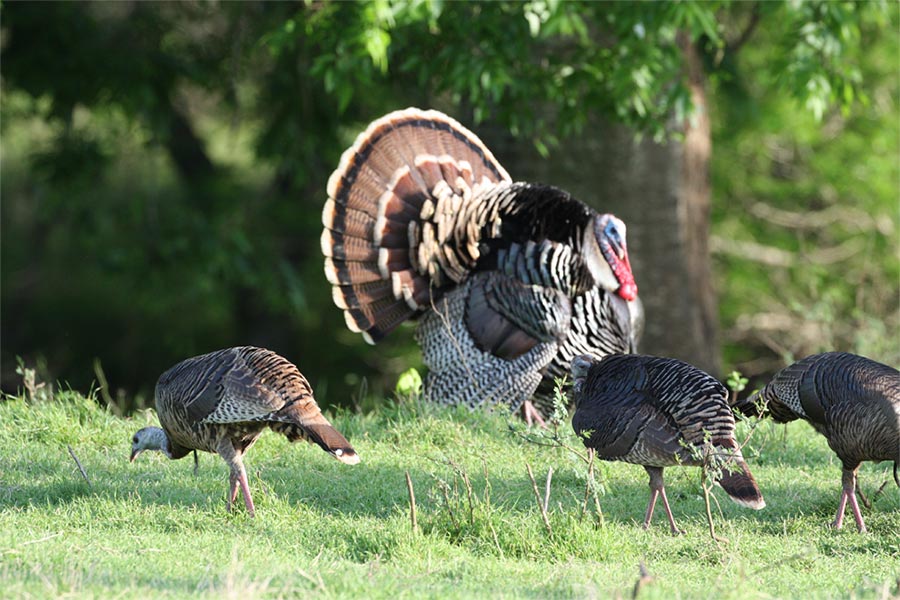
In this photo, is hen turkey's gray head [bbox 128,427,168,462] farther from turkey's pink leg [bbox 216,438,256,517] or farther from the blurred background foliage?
the blurred background foliage

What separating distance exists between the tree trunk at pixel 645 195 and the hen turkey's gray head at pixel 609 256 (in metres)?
2.50

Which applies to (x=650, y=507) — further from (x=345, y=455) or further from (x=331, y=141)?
(x=331, y=141)

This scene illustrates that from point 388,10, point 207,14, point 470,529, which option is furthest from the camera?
point 207,14

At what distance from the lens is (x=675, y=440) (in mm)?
5023

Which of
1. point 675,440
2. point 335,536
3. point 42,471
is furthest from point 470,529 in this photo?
point 42,471

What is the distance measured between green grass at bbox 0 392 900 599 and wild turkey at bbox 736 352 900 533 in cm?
32

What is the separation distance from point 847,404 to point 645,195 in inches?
201

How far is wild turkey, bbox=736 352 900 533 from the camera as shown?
5.14 meters

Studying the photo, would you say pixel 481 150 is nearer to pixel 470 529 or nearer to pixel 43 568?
pixel 470 529

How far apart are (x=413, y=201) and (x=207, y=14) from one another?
5830 millimetres

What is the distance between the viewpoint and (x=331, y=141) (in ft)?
39.3

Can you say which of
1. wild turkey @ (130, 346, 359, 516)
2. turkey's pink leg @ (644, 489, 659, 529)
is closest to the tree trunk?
turkey's pink leg @ (644, 489, 659, 529)

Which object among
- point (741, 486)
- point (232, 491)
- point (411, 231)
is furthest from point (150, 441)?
point (741, 486)

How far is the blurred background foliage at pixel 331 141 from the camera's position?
331 inches
